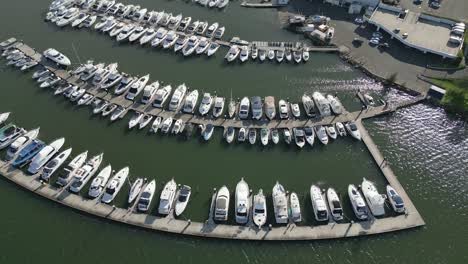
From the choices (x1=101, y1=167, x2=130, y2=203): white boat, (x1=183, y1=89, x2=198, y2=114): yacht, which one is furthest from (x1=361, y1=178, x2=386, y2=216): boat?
(x1=101, y1=167, x2=130, y2=203): white boat

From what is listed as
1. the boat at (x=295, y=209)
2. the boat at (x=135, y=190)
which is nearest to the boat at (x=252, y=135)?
the boat at (x=295, y=209)

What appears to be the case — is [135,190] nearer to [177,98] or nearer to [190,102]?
[190,102]

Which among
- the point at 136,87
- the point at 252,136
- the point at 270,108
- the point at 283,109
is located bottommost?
the point at 252,136

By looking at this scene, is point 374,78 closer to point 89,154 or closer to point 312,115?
point 312,115

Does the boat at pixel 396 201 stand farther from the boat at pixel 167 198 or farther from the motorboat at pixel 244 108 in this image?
the boat at pixel 167 198

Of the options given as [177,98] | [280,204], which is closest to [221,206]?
[280,204]
